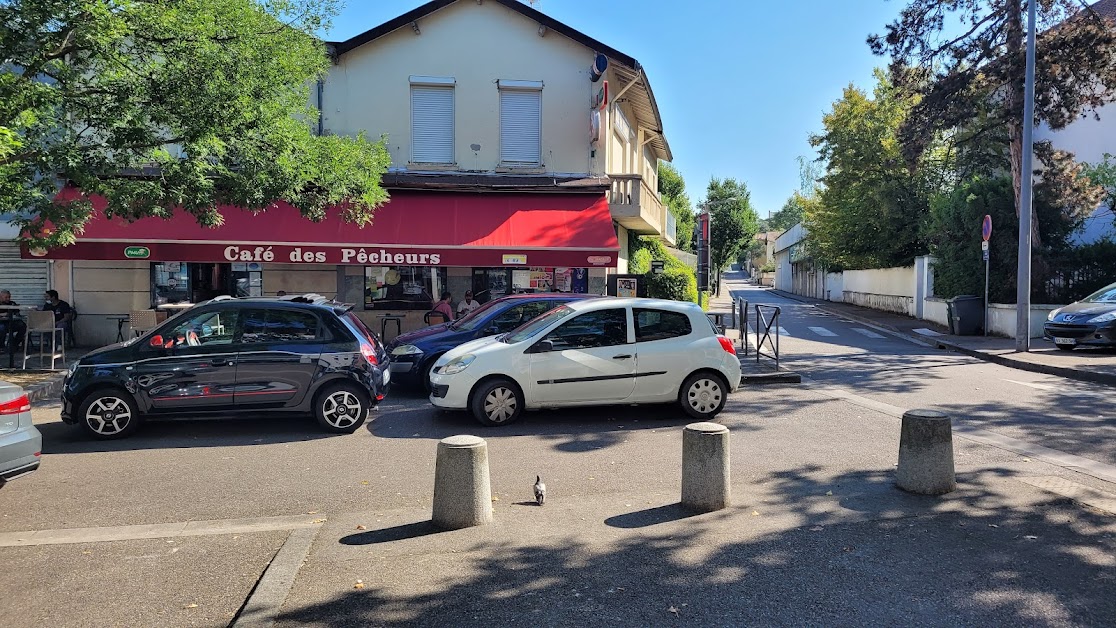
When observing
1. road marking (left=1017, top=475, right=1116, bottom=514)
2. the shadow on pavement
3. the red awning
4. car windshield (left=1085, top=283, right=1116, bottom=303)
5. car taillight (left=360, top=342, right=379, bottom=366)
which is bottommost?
the shadow on pavement

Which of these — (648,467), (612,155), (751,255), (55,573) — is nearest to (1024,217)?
(612,155)

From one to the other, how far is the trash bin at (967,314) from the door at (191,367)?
19.2 meters

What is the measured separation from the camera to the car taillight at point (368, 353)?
867cm

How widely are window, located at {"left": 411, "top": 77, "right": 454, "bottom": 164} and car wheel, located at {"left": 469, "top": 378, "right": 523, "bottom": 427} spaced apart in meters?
10.2

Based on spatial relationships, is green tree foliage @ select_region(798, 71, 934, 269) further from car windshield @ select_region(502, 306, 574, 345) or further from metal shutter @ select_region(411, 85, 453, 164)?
car windshield @ select_region(502, 306, 574, 345)

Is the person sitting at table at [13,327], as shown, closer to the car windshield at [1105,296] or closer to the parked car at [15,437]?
the parked car at [15,437]

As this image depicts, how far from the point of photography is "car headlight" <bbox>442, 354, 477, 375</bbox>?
866 cm

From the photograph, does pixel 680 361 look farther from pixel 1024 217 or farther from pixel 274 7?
pixel 1024 217

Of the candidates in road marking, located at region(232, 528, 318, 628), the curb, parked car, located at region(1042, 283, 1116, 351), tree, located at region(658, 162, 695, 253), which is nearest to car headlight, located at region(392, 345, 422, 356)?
road marking, located at region(232, 528, 318, 628)

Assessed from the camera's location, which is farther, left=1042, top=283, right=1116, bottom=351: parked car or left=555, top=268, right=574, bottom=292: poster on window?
left=555, top=268, right=574, bottom=292: poster on window

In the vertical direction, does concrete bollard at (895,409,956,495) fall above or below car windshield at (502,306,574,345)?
below

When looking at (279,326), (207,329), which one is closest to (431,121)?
(279,326)

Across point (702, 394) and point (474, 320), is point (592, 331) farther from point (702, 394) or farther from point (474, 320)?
point (474, 320)

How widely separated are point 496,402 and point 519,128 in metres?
10.7
